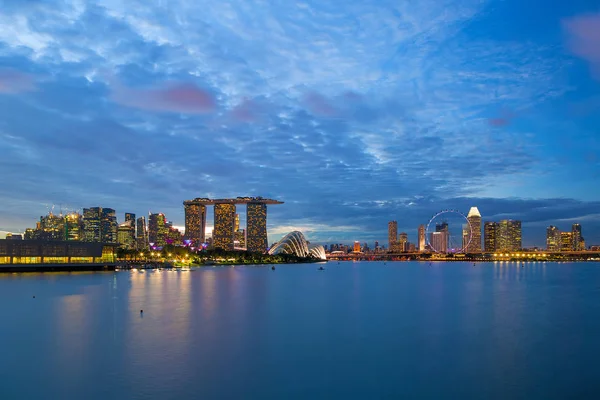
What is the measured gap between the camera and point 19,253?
148000 millimetres

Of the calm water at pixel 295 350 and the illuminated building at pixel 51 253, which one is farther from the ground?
the illuminated building at pixel 51 253

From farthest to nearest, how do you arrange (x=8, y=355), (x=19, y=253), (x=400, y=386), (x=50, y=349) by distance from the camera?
1. (x=19, y=253)
2. (x=50, y=349)
3. (x=8, y=355)
4. (x=400, y=386)

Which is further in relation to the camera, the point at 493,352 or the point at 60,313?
the point at 60,313

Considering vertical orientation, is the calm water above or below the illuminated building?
below

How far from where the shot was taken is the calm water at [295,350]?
27.1 meters

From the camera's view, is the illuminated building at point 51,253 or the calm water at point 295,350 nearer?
the calm water at point 295,350

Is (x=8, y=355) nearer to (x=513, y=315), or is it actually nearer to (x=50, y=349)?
(x=50, y=349)

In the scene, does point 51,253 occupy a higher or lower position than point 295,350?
higher

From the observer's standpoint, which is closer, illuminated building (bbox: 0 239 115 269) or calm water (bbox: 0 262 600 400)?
calm water (bbox: 0 262 600 400)

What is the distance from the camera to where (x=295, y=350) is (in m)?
36.5

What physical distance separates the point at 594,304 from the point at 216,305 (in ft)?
161

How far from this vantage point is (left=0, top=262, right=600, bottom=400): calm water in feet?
88.9

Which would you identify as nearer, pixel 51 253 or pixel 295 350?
pixel 295 350

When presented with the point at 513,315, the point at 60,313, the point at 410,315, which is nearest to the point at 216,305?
the point at 60,313
